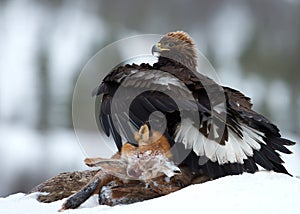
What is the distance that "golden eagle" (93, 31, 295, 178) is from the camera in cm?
128

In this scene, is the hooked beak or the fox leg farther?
the hooked beak

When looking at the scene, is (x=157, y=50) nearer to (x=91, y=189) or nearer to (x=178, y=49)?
(x=178, y=49)

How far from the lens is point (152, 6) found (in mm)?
3635

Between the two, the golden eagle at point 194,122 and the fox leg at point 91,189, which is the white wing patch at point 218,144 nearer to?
the golden eagle at point 194,122

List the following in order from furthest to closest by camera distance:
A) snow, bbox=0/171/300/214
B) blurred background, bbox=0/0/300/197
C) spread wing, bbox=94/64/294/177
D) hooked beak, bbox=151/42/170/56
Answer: blurred background, bbox=0/0/300/197 → hooked beak, bbox=151/42/170/56 → spread wing, bbox=94/64/294/177 → snow, bbox=0/171/300/214

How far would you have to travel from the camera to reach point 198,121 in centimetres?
128

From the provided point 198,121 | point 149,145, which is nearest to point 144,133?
point 149,145

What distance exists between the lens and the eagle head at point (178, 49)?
1.75 meters

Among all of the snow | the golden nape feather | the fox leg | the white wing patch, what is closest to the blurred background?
the golden nape feather

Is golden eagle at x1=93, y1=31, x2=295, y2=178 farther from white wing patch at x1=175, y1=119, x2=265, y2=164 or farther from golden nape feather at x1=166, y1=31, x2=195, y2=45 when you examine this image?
golden nape feather at x1=166, y1=31, x2=195, y2=45

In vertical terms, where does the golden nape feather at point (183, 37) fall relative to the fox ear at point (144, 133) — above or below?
above

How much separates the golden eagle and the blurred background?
67.1 inches

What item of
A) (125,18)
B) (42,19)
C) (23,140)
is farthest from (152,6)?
(23,140)

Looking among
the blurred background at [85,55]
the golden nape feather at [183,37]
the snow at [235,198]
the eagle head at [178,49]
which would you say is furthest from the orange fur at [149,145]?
the blurred background at [85,55]
